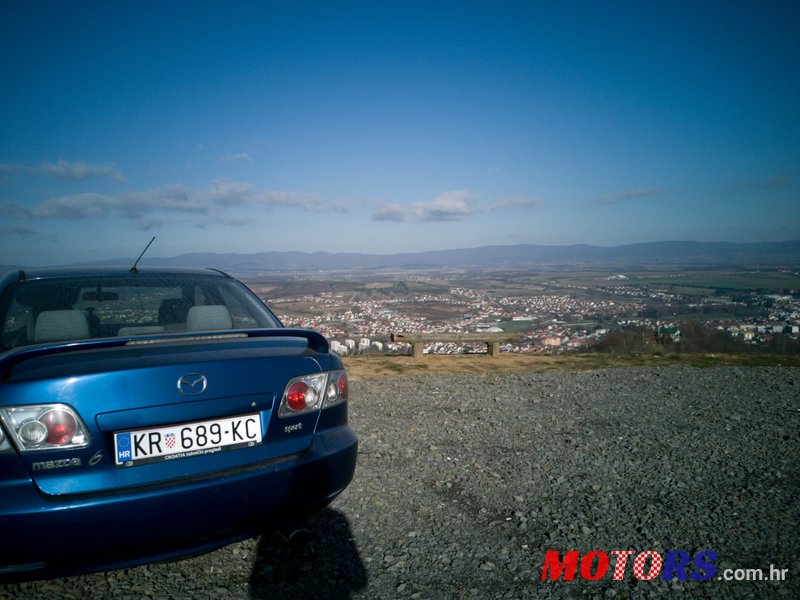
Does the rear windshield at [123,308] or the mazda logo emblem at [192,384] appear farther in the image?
the rear windshield at [123,308]

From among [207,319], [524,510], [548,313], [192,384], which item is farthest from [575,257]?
[192,384]

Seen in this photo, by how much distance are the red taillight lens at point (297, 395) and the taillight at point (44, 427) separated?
797 millimetres

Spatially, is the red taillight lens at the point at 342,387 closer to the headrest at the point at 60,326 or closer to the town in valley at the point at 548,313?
the headrest at the point at 60,326

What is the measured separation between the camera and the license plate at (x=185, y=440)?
1.81 meters

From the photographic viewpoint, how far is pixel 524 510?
303 centimetres

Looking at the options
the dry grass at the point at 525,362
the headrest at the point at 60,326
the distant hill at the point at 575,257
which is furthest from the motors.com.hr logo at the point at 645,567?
the distant hill at the point at 575,257

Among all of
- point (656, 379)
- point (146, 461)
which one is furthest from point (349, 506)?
point (656, 379)

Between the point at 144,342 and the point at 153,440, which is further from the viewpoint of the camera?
the point at 144,342

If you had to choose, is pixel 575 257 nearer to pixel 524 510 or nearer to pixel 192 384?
pixel 524 510

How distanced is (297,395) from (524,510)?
1.84m

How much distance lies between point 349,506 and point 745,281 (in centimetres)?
4410

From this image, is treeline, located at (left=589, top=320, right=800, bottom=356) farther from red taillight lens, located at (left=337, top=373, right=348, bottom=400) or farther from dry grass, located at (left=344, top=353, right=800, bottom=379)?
red taillight lens, located at (left=337, top=373, right=348, bottom=400)

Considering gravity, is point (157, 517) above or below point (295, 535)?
Answer: above

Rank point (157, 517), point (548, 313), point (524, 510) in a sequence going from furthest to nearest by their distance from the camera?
1. point (548, 313)
2. point (524, 510)
3. point (157, 517)
